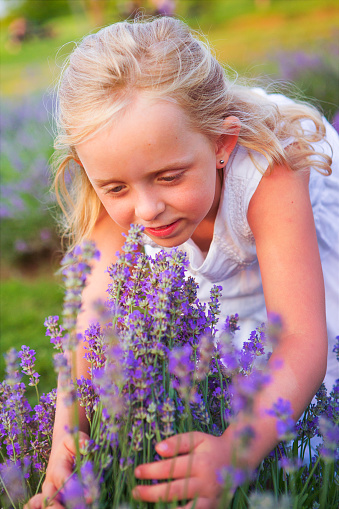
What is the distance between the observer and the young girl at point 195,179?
134 cm

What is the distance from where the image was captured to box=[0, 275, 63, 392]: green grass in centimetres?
310

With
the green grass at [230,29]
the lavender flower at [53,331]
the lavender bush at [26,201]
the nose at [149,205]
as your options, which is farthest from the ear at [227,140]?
the green grass at [230,29]

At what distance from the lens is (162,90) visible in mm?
1623

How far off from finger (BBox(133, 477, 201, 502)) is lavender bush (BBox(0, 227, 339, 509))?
22 mm

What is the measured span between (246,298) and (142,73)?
1.19 meters

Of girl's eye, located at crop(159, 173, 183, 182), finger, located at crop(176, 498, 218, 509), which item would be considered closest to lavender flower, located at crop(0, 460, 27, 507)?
finger, located at crop(176, 498, 218, 509)

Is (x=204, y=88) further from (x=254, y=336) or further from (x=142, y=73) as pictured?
(x=254, y=336)

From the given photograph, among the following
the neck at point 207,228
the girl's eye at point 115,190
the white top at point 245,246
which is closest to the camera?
the girl's eye at point 115,190

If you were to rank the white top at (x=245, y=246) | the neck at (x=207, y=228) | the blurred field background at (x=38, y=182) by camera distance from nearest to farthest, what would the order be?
the white top at (x=245, y=246), the neck at (x=207, y=228), the blurred field background at (x=38, y=182)

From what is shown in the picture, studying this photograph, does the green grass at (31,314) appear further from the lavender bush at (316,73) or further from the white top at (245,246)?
the lavender bush at (316,73)

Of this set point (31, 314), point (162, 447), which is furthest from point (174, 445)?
point (31, 314)

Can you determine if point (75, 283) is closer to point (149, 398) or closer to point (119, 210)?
point (149, 398)

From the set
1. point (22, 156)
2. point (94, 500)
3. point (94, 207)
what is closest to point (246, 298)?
point (94, 207)

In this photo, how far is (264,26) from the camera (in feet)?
47.0
